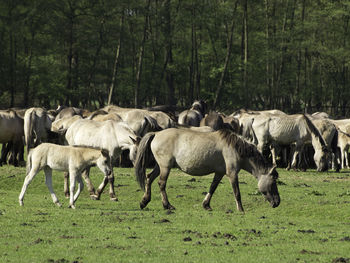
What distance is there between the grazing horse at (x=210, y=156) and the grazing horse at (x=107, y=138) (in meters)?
2.48

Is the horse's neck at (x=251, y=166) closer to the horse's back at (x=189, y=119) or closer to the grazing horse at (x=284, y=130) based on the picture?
the grazing horse at (x=284, y=130)

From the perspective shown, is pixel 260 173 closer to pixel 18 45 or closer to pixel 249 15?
pixel 18 45

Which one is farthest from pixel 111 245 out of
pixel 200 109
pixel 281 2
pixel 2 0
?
pixel 281 2

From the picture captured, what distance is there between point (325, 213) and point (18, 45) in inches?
2024

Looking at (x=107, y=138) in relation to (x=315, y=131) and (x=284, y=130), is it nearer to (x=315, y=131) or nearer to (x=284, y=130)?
(x=315, y=131)

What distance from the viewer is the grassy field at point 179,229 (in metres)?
10.5

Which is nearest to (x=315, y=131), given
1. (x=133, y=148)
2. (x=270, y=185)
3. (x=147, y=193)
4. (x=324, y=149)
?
(x=324, y=149)

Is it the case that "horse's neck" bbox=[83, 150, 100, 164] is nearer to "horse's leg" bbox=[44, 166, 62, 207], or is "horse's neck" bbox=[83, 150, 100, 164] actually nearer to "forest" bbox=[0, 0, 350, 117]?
"horse's leg" bbox=[44, 166, 62, 207]

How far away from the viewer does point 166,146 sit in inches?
624

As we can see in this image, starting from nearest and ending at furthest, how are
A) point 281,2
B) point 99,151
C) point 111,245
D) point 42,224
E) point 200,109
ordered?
point 111,245 < point 42,224 < point 99,151 < point 200,109 < point 281,2

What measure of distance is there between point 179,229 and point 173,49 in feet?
206

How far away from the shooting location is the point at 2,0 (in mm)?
57781

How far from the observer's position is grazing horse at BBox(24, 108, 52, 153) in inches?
1078

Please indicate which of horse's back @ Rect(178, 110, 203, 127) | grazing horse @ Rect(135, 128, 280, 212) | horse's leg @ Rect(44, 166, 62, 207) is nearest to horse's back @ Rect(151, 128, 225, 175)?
grazing horse @ Rect(135, 128, 280, 212)
